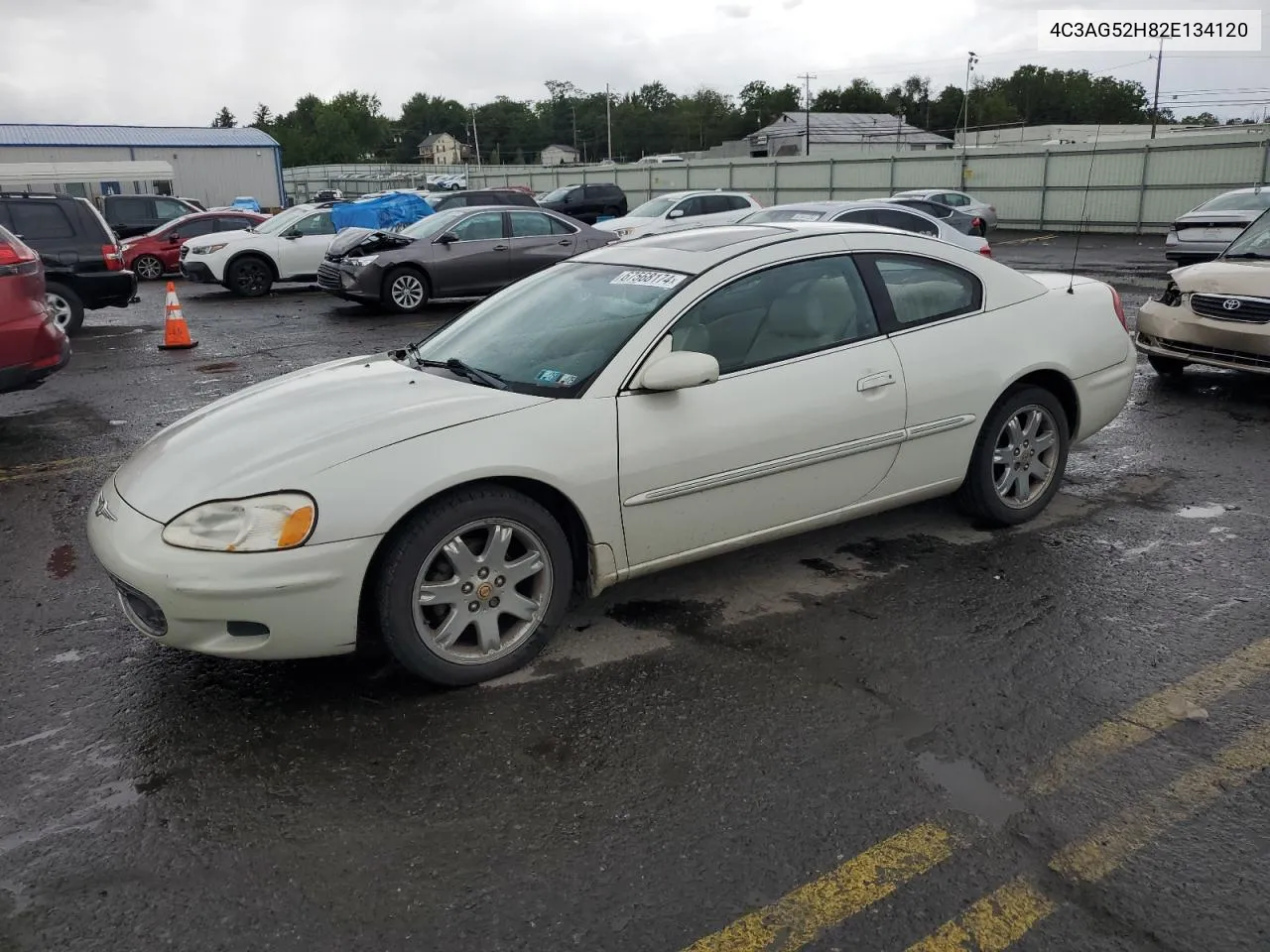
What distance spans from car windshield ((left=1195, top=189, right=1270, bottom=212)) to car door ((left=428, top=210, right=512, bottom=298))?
42.6ft

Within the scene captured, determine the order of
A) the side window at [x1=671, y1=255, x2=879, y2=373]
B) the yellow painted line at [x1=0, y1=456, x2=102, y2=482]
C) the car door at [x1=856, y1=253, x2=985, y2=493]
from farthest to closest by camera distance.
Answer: the yellow painted line at [x1=0, y1=456, x2=102, y2=482], the car door at [x1=856, y1=253, x2=985, y2=493], the side window at [x1=671, y1=255, x2=879, y2=373]

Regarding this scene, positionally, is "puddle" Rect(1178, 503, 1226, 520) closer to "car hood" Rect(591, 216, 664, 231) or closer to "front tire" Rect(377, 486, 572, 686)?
"front tire" Rect(377, 486, 572, 686)

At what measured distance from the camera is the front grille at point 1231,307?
747cm

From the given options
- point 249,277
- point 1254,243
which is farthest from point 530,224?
point 1254,243

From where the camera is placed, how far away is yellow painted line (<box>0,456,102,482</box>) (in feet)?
21.3

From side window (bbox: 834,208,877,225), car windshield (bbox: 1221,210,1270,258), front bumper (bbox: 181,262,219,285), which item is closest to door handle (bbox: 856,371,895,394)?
car windshield (bbox: 1221,210,1270,258)

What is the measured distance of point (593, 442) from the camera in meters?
3.72

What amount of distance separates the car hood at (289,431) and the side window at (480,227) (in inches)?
446

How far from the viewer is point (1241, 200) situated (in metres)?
18.6

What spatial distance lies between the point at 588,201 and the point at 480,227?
48.4 ft

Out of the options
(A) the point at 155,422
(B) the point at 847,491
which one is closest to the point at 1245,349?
(B) the point at 847,491

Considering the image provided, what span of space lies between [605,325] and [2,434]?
585cm

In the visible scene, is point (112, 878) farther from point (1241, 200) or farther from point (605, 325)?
point (1241, 200)

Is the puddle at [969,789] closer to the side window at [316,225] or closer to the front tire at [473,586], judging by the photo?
the front tire at [473,586]
